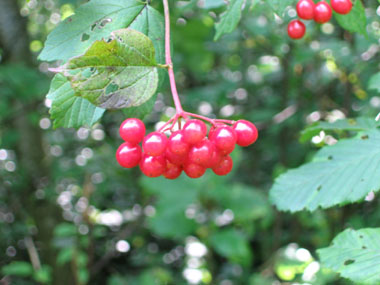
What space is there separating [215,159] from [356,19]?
0.92 meters

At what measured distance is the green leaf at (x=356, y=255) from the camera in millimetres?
1160

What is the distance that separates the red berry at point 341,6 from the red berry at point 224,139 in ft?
2.45

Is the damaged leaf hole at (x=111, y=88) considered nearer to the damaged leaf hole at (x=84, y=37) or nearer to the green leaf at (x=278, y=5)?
the damaged leaf hole at (x=84, y=37)

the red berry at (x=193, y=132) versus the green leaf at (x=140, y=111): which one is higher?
the red berry at (x=193, y=132)

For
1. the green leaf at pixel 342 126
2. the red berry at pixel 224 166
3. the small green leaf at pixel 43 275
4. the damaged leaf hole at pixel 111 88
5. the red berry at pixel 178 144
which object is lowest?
the small green leaf at pixel 43 275

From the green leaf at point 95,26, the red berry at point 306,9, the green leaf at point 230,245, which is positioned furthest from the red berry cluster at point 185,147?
the green leaf at point 230,245

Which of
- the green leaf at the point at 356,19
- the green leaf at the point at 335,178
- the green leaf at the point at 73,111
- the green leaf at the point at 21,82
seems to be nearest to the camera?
the green leaf at the point at 73,111

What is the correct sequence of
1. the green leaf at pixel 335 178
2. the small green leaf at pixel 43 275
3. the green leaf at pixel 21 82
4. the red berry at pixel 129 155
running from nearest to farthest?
the red berry at pixel 129 155
the green leaf at pixel 335 178
the green leaf at pixel 21 82
the small green leaf at pixel 43 275

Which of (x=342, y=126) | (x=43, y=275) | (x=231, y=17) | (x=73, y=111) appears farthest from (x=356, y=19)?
(x=43, y=275)

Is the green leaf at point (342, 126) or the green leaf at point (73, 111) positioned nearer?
the green leaf at point (73, 111)

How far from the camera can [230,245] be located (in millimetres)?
3389

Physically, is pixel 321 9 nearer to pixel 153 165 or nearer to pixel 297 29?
pixel 297 29

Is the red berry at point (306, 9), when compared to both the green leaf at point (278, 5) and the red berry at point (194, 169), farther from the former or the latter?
the red berry at point (194, 169)

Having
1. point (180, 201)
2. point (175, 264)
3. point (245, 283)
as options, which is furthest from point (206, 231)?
point (175, 264)
